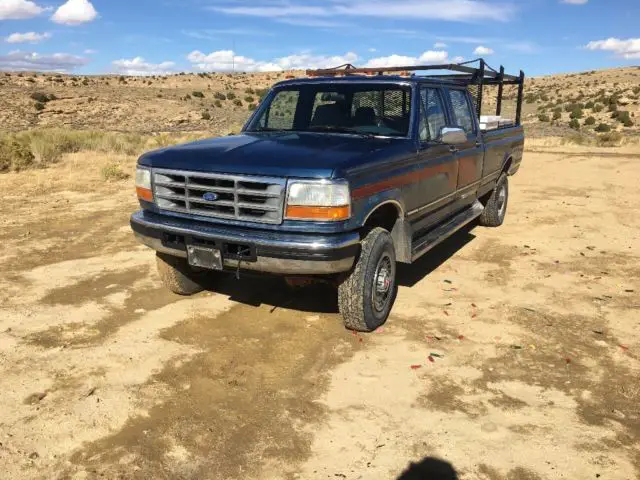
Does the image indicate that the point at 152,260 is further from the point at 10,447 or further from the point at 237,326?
the point at 10,447

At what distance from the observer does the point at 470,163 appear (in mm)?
6246

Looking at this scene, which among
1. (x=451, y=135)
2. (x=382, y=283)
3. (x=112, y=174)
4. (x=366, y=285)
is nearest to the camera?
(x=366, y=285)

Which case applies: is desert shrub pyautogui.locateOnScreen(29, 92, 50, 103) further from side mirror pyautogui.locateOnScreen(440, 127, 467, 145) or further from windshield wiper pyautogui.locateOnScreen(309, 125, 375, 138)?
side mirror pyautogui.locateOnScreen(440, 127, 467, 145)

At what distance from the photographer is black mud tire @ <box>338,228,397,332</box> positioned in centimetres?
411

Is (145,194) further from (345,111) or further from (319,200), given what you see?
(345,111)

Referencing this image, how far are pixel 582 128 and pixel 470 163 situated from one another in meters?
24.6

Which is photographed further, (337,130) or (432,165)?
(432,165)

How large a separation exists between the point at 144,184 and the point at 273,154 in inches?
48.2

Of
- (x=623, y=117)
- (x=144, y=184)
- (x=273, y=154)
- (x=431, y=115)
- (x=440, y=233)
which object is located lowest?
(x=440, y=233)

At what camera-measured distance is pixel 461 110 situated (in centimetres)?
618

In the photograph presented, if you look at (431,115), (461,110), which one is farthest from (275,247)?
(461,110)

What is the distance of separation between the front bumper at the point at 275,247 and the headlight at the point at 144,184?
0.44 metres

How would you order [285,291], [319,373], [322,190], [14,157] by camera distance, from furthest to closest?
1. [14,157]
2. [285,291]
3. [319,373]
4. [322,190]

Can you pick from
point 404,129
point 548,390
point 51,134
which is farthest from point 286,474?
point 51,134
